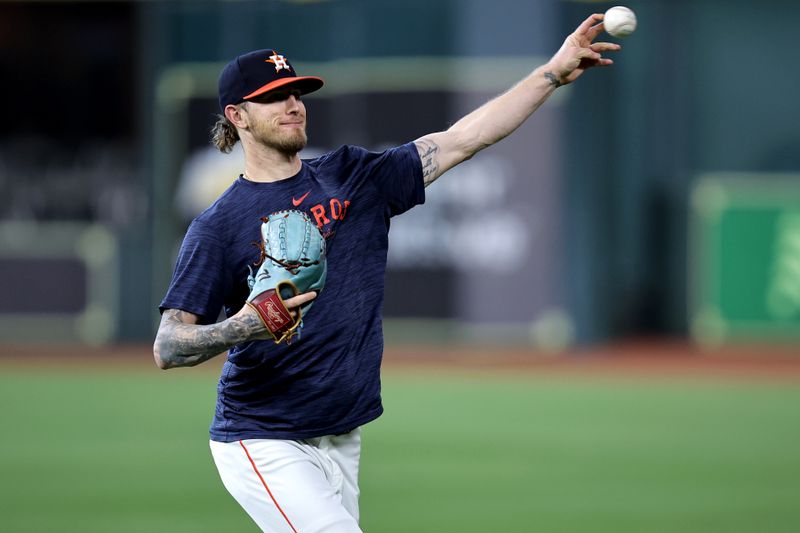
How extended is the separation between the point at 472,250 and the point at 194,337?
513 inches

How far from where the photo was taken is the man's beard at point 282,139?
496 cm

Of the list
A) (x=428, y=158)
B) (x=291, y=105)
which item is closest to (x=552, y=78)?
(x=428, y=158)

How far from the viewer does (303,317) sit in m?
4.93

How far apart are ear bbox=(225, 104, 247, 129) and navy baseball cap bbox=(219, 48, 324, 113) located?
0.9 inches

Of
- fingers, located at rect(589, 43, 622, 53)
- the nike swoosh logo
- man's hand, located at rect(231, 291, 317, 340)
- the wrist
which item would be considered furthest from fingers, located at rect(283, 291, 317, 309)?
fingers, located at rect(589, 43, 622, 53)

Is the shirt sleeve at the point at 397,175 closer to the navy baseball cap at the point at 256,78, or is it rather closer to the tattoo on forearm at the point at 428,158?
the tattoo on forearm at the point at 428,158

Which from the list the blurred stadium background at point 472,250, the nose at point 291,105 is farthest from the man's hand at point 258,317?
the blurred stadium background at point 472,250

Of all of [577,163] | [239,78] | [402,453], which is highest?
[239,78]

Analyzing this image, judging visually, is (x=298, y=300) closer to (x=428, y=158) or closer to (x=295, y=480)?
(x=295, y=480)

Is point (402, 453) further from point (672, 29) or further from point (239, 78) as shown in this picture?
point (672, 29)

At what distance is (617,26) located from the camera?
17.7 feet

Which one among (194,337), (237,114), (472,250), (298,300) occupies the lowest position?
(472,250)

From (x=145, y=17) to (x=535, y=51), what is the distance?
586 centimetres

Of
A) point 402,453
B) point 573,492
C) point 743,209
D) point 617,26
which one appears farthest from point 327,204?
point 743,209
